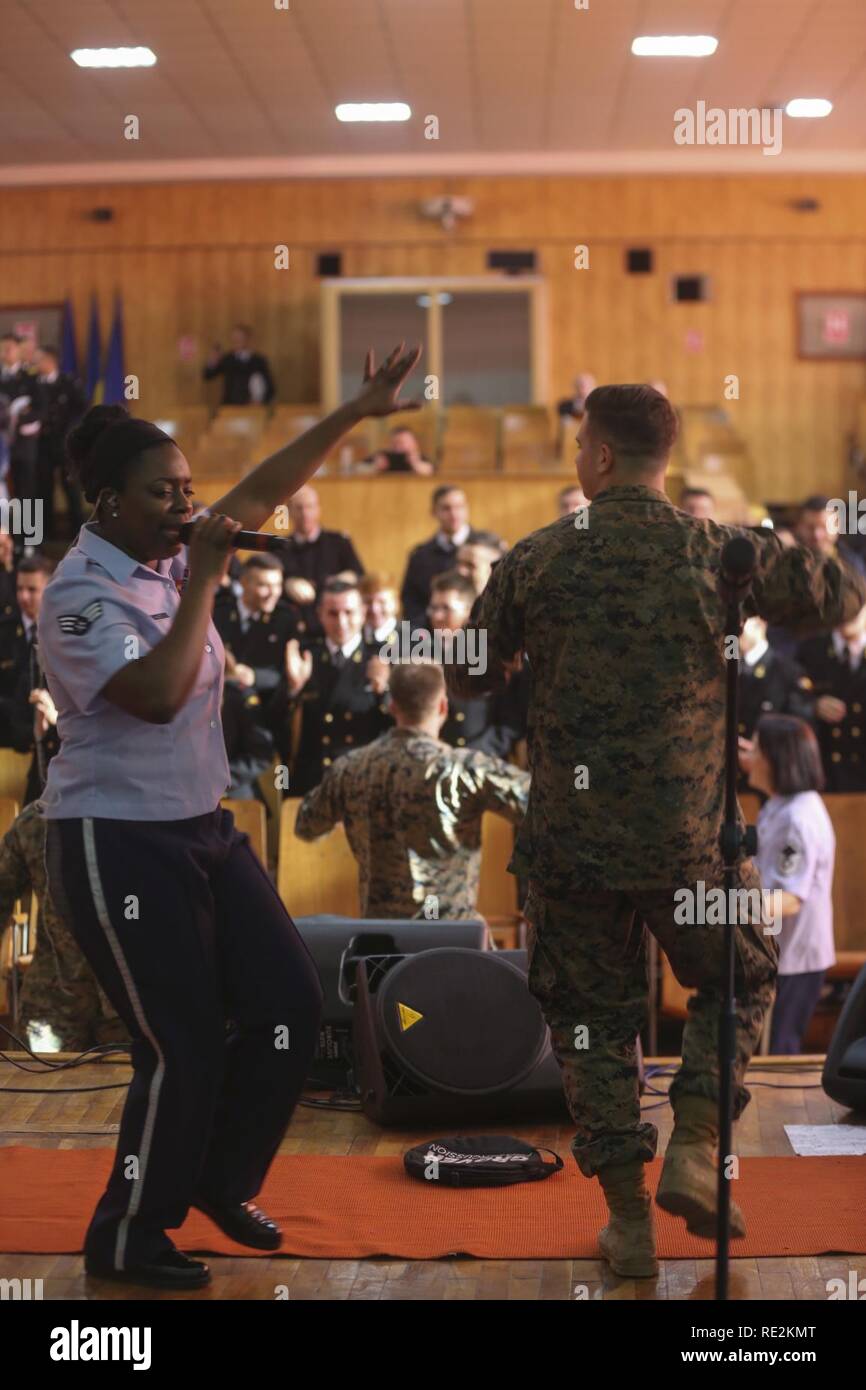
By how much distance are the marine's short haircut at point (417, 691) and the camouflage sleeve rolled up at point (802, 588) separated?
1.93m

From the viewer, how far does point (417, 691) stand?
15.1 ft

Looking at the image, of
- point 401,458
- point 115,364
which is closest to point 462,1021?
point 401,458

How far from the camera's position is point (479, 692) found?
281cm

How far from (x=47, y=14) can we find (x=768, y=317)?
6482 millimetres

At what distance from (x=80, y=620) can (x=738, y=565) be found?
0.99m

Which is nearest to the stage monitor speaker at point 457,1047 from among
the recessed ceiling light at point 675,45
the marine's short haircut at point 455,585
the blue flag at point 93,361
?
the marine's short haircut at point 455,585

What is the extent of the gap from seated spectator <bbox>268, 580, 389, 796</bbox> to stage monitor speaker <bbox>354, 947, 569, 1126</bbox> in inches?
124

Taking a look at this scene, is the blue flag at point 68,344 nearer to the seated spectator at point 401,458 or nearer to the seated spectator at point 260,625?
the seated spectator at point 401,458

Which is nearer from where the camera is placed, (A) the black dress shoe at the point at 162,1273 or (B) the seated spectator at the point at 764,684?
(A) the black dress shoe at the point at 162,1273

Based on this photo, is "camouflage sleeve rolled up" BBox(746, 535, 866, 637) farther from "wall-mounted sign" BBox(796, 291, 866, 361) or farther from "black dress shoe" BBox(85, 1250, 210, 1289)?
"wall-mounted sign" BBox(796, 291, 866, 361)

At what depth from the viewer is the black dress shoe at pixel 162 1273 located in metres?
2.63

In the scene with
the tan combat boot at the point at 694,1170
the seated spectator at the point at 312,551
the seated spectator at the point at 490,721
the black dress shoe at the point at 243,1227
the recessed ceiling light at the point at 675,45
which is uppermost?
the recessed ceiling light at the point at 675,45

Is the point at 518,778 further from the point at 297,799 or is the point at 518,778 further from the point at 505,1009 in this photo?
the point at 297,799
